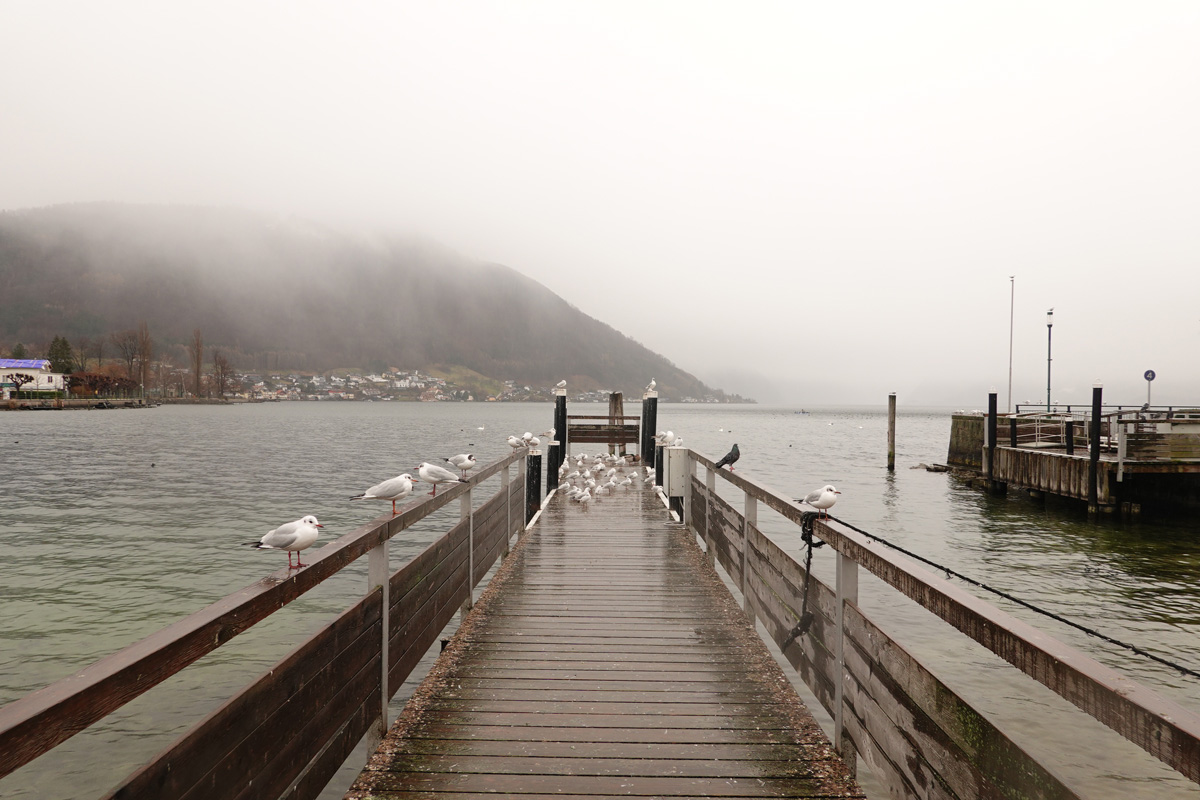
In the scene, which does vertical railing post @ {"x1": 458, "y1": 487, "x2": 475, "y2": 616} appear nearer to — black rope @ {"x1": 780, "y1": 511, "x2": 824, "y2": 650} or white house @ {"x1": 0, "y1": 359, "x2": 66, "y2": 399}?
black rope @ {"x1": 780, "y1": 511, "x2": 824, "y2": 650}

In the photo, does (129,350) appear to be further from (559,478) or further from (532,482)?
(532,482)

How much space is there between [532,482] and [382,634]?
7.12 metres

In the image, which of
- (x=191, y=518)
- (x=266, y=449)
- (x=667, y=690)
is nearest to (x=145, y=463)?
(x=266, y=449)

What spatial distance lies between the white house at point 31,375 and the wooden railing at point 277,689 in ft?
496

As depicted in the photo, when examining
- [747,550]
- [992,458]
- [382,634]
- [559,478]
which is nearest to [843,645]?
[747,550]

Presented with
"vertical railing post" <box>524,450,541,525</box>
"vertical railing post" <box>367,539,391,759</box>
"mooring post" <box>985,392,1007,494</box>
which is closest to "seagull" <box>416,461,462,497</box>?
"vertical railing post" <box>367,539,391,759</box>

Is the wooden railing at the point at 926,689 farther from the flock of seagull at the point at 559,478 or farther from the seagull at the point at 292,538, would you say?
the seagull at the point at 292,538

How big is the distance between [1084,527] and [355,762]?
20.1 meters

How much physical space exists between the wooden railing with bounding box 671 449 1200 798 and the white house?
6030 inches

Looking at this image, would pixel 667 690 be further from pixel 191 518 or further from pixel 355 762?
pixel 191 518

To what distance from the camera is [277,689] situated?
2590 mm

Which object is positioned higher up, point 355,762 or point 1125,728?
point 1125,728

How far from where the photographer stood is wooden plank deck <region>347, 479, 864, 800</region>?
10.8ft

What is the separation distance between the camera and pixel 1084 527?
59.8 ft
